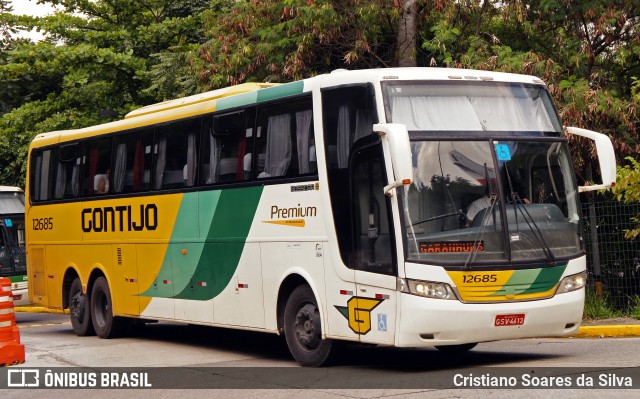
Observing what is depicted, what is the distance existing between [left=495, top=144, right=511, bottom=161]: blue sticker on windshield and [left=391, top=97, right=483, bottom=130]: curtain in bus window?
31 centimetres

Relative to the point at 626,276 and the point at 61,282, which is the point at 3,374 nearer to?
the point at 61,282

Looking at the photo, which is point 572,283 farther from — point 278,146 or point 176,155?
point 176,155

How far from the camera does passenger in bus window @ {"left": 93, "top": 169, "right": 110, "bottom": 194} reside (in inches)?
757

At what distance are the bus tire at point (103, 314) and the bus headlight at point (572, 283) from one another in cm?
926

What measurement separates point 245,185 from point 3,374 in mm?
3930

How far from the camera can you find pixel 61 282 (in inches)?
821

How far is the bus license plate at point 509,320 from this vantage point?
11820 millimetres

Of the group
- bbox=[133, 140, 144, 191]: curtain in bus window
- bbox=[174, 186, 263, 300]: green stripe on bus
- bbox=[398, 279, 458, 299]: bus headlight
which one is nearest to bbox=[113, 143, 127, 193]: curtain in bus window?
bbox=[133, 140, 144, 191]: curtain in bus window

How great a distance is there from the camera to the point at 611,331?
16156mm

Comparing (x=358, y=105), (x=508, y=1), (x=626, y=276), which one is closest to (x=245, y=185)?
(x=358, y=105)

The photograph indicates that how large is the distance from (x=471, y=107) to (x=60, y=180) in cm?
1071

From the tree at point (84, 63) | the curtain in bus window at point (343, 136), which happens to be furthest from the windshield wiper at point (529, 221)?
the tree at point (84, 63)

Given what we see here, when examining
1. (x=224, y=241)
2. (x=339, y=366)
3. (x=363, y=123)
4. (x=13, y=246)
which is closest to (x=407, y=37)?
(x=224, y=241)

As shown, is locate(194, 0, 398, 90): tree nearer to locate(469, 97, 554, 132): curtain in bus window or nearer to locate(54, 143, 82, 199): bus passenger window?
locate(54, 143, 82, 199): bus passenger window
